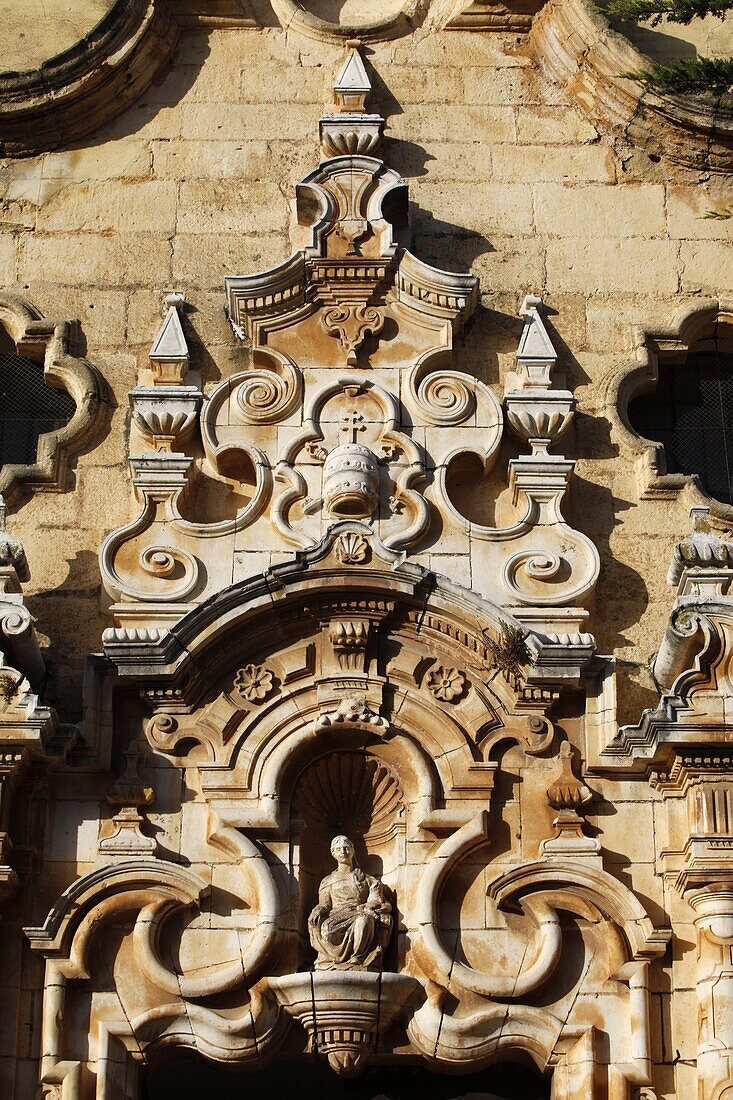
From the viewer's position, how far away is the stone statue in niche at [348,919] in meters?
12.0

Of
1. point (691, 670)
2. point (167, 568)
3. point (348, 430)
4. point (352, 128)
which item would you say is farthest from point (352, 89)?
point (691, 670)

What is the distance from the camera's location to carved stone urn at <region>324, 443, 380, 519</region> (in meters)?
13.0

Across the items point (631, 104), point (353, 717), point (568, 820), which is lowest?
point (568, 820)

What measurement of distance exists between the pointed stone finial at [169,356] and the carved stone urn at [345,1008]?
382 cm

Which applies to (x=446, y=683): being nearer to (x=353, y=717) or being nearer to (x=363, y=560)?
(x=353, y=717)

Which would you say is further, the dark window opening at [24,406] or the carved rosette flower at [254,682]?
the dark window opening at [24,406]

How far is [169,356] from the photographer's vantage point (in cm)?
1366

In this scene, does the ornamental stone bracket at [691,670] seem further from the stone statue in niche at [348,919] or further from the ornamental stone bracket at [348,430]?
the stone statue in niche at [348,919]

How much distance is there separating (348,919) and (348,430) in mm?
3008

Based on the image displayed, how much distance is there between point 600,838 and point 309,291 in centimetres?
387

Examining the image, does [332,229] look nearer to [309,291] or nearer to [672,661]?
[309,291]

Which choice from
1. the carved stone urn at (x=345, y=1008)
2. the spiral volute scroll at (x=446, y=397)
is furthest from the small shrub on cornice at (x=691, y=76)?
the carved stone urn at (x=345, y=1008)

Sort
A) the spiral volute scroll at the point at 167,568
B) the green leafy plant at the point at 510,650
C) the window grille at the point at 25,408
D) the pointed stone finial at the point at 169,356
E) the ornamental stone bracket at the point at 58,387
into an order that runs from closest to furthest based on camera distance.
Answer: the green leafy plant at the point at 510,650, the spiral volute scroll at the point at 167,568, the ornamental stone bracket at the point at 58,387, the pointed stone finial at the point at 169,356, the window grille at the point at 25,408

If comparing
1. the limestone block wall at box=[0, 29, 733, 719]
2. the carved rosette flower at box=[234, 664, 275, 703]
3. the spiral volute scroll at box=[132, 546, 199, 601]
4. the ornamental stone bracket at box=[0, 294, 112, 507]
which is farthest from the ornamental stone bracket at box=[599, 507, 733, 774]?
the ornamental stone bracket at box=[0, 294, 112, 507]
